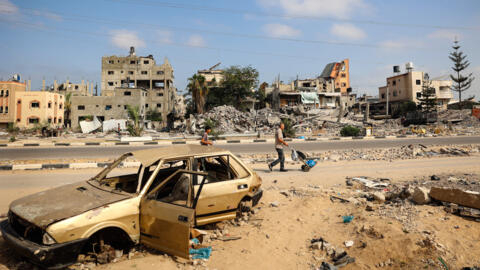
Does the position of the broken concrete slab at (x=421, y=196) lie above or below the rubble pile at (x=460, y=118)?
below

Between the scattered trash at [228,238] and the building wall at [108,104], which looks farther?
the building wall at [108,104]

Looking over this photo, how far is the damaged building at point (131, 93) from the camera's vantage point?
46719 millimetres

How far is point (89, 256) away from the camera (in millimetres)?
3510

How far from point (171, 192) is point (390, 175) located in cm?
734

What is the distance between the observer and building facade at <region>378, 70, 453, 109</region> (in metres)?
53.2

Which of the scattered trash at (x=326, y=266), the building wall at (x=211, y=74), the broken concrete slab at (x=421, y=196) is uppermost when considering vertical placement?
the building wall at (x=211, y=74)

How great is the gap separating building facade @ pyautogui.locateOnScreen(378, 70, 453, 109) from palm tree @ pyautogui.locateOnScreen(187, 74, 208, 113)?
3537cm

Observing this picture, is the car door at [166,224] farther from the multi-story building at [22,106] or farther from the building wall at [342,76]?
the building wall at [342,76]

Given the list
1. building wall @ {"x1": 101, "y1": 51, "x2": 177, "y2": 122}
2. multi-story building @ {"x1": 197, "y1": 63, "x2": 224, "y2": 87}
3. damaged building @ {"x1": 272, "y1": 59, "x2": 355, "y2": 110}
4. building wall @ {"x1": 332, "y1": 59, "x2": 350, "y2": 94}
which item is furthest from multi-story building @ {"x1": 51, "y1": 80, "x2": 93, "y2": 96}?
building wall @ {"x1": 332, "y1": 59, "x2": 350, "y2": 94}

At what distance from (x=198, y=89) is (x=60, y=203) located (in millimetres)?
43672

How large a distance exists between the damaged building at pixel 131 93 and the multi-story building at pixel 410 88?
4326 cm

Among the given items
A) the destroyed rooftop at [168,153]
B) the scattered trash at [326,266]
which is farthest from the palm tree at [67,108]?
the scattered trash at [326,266]

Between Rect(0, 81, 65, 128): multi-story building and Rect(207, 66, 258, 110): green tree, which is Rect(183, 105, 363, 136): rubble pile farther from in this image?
Rect(0, 81, 65, 128): multi-story building

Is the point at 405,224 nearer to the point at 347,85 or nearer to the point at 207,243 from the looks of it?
the point at 207,243
